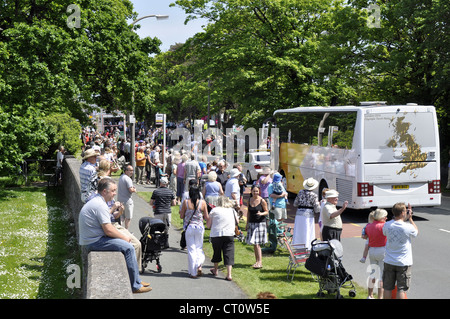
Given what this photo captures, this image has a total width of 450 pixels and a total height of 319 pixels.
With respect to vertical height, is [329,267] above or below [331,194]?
below

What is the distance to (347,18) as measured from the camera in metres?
30.4

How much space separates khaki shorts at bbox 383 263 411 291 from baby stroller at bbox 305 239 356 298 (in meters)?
1.02

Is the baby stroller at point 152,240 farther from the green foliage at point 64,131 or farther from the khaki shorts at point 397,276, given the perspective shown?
the green foliage at point 64,131

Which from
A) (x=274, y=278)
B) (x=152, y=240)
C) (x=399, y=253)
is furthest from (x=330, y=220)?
(x=152, y=240)

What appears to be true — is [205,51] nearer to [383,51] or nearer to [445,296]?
[383,51]

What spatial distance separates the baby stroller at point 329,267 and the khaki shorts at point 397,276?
3.36 feet

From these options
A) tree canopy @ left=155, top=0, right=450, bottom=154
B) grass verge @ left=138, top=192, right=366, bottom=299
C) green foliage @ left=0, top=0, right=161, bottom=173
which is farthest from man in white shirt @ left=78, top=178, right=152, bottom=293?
tree canopy @ left=155, top=0, right=450, bottom=154

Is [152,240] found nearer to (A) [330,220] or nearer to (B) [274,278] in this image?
(B) [274,278]

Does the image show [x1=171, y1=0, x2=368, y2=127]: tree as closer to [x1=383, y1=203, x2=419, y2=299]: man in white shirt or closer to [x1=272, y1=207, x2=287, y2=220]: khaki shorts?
[x1=272, y1=207, x2=287, y2=220]: khaki shorts

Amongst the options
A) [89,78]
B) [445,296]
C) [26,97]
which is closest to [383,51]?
[89,78]

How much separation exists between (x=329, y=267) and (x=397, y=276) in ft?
4.35

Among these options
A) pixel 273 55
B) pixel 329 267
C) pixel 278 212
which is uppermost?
pixel 273 55

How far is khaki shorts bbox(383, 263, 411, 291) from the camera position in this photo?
7.89 meters

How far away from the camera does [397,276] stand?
26.0 feet
